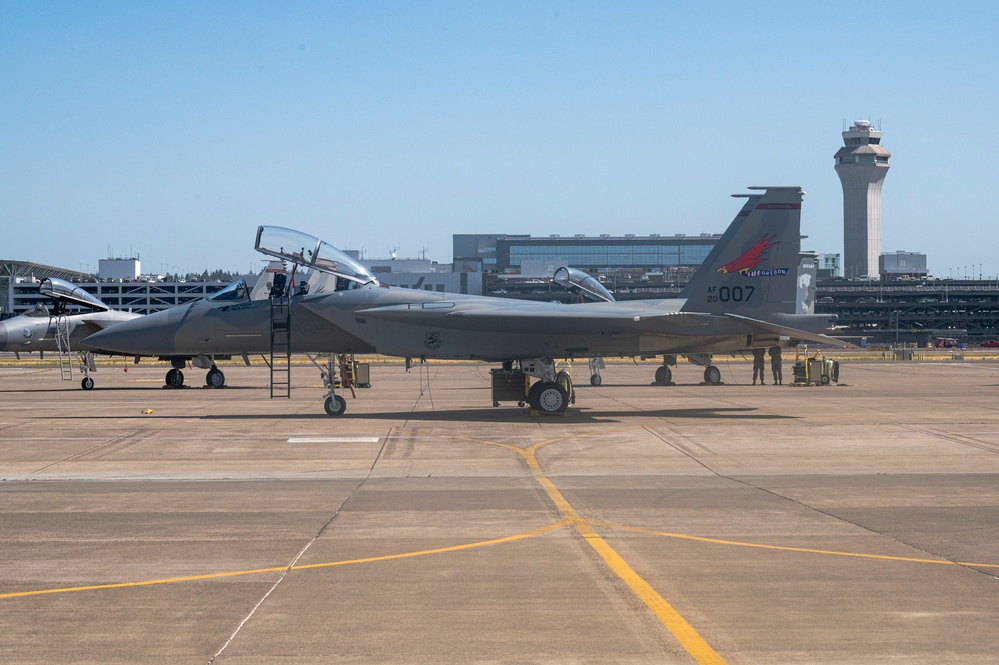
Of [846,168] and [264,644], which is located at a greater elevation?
[846,168]

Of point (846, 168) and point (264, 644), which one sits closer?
point (264, 644)

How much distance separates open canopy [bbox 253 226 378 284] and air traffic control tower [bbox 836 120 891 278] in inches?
7500

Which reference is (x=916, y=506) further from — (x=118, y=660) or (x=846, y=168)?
(x=846, y=168)

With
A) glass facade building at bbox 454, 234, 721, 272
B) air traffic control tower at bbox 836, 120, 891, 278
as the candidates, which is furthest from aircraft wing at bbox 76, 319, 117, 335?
air traffic control tower at bbox 836, 120, 891, 278

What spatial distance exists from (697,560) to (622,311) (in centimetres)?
1568

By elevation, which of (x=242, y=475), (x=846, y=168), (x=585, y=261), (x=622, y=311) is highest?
(x=846, y=168)

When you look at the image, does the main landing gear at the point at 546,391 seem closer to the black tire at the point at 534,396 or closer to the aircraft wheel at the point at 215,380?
the black tire at the point at 534,396

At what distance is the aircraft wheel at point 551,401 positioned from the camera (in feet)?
76.2

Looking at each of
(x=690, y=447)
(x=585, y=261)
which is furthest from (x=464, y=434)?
(x=585, y=261)

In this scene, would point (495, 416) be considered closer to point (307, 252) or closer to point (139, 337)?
point (307, 252)

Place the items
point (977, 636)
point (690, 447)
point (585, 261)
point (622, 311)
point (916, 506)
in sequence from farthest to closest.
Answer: point (585, 261), point (622, 311), point (690, 447), point (916, 506), point (977, 636)

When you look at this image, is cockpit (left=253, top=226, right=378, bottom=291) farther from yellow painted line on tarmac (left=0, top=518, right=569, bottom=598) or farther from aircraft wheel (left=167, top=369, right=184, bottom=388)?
yellow painted line on tarmac (left=0, top=518, right=569, bottom=598)

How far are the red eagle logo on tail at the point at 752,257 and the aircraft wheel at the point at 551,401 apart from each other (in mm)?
5427

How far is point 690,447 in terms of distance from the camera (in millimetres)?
17219
